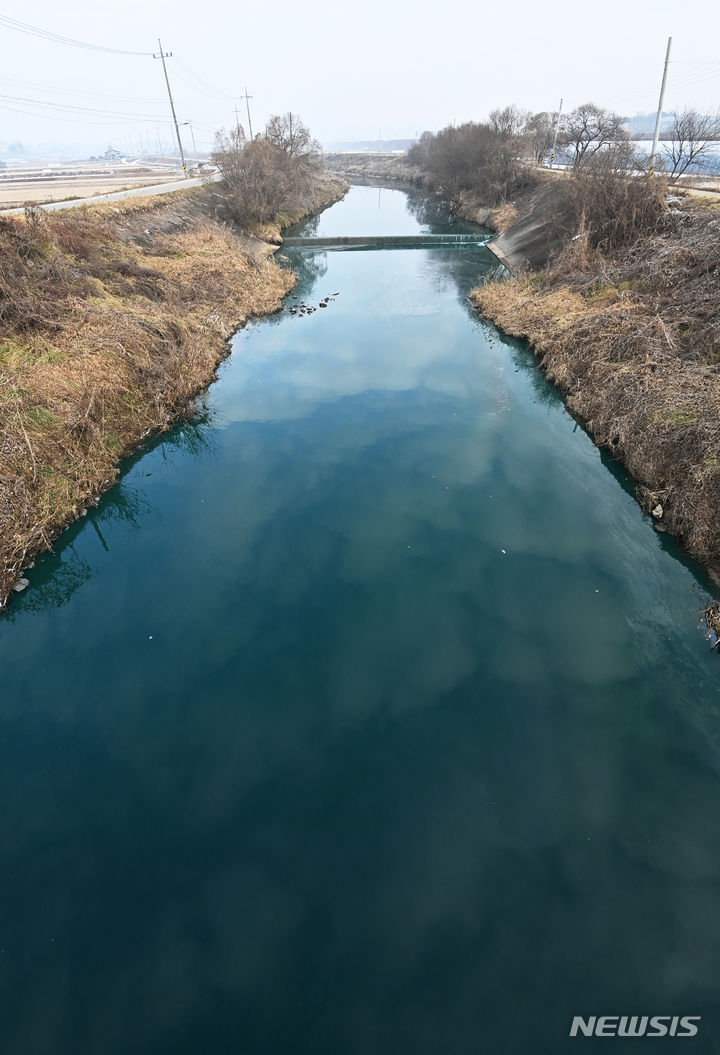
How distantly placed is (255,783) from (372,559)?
4.97m

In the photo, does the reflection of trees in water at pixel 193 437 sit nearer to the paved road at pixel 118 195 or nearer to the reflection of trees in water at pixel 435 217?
the paved road at pixel 118 195

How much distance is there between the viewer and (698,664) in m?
8.47

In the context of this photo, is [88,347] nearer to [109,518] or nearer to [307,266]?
[109,518]

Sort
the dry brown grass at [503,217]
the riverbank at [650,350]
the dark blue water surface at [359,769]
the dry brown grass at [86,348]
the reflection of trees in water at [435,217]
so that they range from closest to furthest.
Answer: the dark blue water surface at [359,769], the riverbank at [650,350], the dry brown grass at [86,348], the dry brown grass at [503,217], the reflection of trees in water at [435,217]

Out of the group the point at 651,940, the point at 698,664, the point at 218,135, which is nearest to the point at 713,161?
the point at 218,135

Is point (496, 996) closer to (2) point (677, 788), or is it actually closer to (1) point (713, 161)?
(2) point (677, 788)

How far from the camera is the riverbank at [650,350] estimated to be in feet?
35.8

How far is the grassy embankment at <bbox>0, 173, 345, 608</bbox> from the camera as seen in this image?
37.4 ft

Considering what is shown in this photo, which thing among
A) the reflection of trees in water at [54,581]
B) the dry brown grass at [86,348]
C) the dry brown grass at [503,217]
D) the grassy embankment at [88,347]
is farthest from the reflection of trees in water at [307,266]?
the reflection of trees in water at [54,581]

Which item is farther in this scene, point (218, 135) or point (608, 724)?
point (218, 135)

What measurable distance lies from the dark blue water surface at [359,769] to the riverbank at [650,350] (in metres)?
0.97

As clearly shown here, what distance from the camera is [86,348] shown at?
14.9 metres

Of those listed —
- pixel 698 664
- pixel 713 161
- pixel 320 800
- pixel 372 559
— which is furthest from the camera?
pixel 713 161

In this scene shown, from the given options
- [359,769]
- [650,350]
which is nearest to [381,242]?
[650,350]
